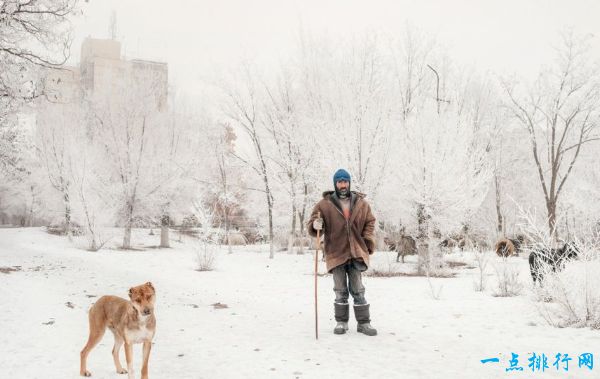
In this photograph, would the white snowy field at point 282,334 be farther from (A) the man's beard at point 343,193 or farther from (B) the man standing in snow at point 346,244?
(A) the man's beard at point 343,193

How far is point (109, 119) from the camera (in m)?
25.8

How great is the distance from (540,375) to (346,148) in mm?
10886

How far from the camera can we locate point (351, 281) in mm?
6180

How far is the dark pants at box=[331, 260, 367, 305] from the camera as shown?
6102 mm

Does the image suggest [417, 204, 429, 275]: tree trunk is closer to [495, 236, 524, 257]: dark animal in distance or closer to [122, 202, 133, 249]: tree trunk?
[495, 236, 524, 257]: dark animal in distance

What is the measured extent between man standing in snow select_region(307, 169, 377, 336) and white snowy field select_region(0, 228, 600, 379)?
1.11 ft

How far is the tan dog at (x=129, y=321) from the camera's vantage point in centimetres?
381

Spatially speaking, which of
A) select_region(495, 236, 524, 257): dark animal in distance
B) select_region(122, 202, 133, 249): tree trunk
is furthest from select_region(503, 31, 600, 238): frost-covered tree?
select_region(122, 202, 133, 249): tree trunk

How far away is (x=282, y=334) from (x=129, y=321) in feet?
9.17

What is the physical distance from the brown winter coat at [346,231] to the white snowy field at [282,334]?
42.3 inches

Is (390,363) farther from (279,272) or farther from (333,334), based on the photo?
(279,272)

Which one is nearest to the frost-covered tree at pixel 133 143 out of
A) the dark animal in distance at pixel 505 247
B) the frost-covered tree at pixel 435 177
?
the frost-covered tree at pixel 435 177

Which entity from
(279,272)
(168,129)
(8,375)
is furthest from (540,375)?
(168,129)

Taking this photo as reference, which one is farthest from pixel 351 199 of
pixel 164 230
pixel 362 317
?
pixel 164 230
